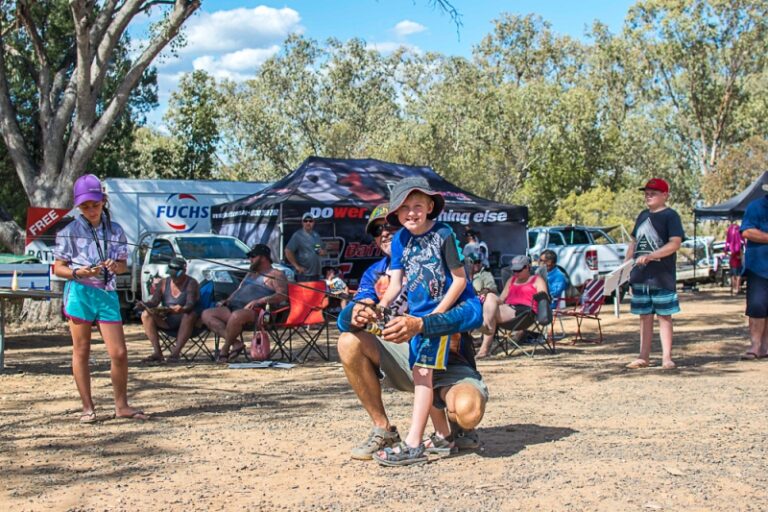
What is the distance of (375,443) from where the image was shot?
16.6 feet

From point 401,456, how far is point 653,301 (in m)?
4.23

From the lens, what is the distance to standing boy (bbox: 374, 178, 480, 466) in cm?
481

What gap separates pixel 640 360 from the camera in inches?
345

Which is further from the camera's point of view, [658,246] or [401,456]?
[658,246]

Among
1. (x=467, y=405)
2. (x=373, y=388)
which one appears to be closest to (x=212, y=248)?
(x=373, y=388)

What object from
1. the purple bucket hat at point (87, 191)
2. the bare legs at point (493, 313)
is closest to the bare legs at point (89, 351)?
the purple bucket hat at point (87, 191)

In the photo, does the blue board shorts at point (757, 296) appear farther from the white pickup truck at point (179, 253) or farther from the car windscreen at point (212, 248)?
the car windscreen at point (212, 248)

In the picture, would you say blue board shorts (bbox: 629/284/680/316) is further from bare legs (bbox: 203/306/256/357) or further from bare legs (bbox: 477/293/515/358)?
bare legs (bbox: 203/306/256/357)

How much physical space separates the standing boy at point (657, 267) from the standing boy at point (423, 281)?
3.91 meters

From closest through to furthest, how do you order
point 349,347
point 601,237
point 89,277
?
point 349,347 → point 89,277 → point 601,237

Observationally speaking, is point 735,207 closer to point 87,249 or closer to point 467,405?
point 87,249

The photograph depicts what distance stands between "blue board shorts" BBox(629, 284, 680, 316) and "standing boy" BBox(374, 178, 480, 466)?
393 centimetres

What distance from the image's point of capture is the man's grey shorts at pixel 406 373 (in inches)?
197

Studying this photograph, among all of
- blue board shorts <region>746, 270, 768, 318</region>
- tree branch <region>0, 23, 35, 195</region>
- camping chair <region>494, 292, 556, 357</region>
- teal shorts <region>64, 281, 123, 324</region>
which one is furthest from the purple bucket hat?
tree branch <region>0, 23, 35, 195</region>
